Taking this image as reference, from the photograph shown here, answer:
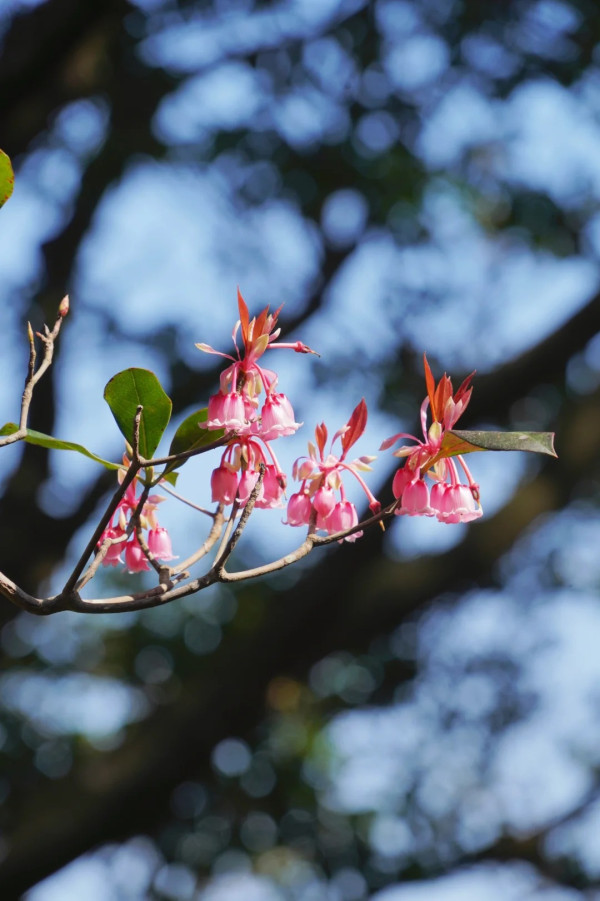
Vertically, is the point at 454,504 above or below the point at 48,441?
below

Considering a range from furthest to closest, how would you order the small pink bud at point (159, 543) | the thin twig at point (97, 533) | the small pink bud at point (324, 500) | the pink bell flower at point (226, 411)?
the small pink bud at point (159, 543)
the small pink bud at point (324, 500)
the pink bell flower at point (226, 411)
the thin twig at point (97, 533)

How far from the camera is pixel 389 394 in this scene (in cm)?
354

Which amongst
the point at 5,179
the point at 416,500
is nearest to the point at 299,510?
the point at 416,500

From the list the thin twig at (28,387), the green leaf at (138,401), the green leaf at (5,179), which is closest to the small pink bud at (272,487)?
the green leaf at (138,401)

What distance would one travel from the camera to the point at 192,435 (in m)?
0.76

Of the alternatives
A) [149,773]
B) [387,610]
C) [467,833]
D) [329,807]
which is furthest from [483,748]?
[149,773]

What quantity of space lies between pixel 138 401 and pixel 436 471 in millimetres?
260

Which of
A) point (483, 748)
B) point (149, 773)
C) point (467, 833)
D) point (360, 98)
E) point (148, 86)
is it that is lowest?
point (483, 748)

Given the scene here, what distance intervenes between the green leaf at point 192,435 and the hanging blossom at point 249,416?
0.02 m

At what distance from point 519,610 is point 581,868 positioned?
1.33 m

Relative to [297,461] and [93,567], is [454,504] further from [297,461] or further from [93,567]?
[93,567]

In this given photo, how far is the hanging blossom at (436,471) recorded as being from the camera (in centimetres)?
69

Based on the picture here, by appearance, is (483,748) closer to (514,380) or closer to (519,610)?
(519,610)

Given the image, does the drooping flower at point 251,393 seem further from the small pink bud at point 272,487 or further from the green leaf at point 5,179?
the green leaf at point 5,179
